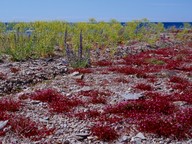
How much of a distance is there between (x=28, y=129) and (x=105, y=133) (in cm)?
219

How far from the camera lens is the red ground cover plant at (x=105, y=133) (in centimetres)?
954

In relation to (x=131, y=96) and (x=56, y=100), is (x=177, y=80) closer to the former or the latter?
(x=131, y=96)

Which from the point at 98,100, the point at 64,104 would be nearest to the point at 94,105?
the point at 98,100

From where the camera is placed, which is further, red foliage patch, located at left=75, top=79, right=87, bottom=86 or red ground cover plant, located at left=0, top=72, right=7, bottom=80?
red ground cover plant, located at left=0, top=72, right=7, bottom=80

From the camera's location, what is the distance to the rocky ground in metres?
9.73

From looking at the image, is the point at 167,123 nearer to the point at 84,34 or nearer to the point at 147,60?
the point at 147,60

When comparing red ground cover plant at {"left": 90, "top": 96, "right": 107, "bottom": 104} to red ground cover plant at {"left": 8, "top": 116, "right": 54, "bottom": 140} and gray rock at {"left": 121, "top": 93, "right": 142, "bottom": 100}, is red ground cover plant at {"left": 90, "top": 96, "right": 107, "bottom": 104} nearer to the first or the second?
gray rock at {"left": 121, "top": 93, "right": 142, "bottom": 100}

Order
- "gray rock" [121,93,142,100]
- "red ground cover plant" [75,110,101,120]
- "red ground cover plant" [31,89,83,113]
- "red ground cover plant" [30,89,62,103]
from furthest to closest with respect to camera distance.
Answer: "red ground cover plant" [30,89,62,103] < "gray rock" [121,93,142,100] < "red ground cover plant" [31,89,83,113] < "red ground cover plant" [75,110,101,120]

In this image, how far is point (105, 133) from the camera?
9.66 meters

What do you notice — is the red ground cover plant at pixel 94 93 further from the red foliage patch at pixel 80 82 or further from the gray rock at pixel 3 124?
the gray rock at pixel 3 124

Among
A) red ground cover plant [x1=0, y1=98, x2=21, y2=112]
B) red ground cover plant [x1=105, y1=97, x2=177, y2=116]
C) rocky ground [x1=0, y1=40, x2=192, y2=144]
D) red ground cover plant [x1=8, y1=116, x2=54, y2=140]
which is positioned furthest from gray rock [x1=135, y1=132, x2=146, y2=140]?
red ground cover plant [x1=0, y1=98, x2=21, y2=112]

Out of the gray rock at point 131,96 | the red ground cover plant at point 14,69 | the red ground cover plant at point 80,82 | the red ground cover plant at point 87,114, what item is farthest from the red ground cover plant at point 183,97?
the red ground cover plant at point 14,69

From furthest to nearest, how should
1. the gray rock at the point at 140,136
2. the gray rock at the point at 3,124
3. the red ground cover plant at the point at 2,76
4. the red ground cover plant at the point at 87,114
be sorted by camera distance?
the red ground cover plant at the point at 2,76 → the red ground cover plant at the point at 87,114 → the gray rock at the point at 3,124 → the gray rock at the point at 140,136

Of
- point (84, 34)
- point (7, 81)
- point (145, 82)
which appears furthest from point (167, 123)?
point (84, 34)
